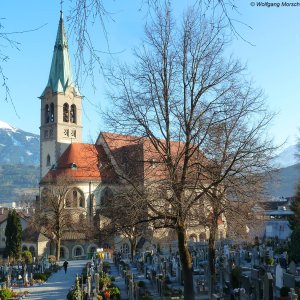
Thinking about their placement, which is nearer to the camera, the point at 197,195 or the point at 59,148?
the point at 197,195

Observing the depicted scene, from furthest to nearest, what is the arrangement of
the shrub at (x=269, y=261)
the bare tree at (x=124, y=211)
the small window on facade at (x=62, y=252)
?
the small window on facade at (x=62, y=252), the shrub at (x=269, y=261), the bare tree at (x=124, y=211)

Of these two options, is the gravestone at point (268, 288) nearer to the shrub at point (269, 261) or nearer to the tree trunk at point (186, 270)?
the tree trunk at point (186, 270)

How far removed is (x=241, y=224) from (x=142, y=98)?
252 inches

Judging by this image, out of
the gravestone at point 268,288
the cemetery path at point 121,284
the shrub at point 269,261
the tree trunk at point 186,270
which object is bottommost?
the cemetery path at point 121,284

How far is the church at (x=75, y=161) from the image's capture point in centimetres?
1469

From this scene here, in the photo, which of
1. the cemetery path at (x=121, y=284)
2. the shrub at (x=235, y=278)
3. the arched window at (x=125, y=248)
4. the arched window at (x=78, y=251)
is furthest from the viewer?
the arched window at (x=125, y=248)

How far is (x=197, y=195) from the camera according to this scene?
1388cm

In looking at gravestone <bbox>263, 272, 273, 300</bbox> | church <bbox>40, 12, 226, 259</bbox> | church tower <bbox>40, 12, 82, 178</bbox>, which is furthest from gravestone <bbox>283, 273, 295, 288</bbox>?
church tower <bbox>40, 12, 82, 178</bbox>

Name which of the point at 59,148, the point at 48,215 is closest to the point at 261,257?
the point at 48,215

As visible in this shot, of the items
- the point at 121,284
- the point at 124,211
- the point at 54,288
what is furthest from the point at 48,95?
the point at 124,211

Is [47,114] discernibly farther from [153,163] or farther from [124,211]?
[124,211]

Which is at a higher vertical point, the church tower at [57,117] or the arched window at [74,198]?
the church tower at [57,117]

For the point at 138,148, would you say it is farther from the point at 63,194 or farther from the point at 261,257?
the point at 63,194

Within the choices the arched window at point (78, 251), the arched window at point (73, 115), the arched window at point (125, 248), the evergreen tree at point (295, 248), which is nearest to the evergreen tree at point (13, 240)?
the arched window at point (78, 251)
